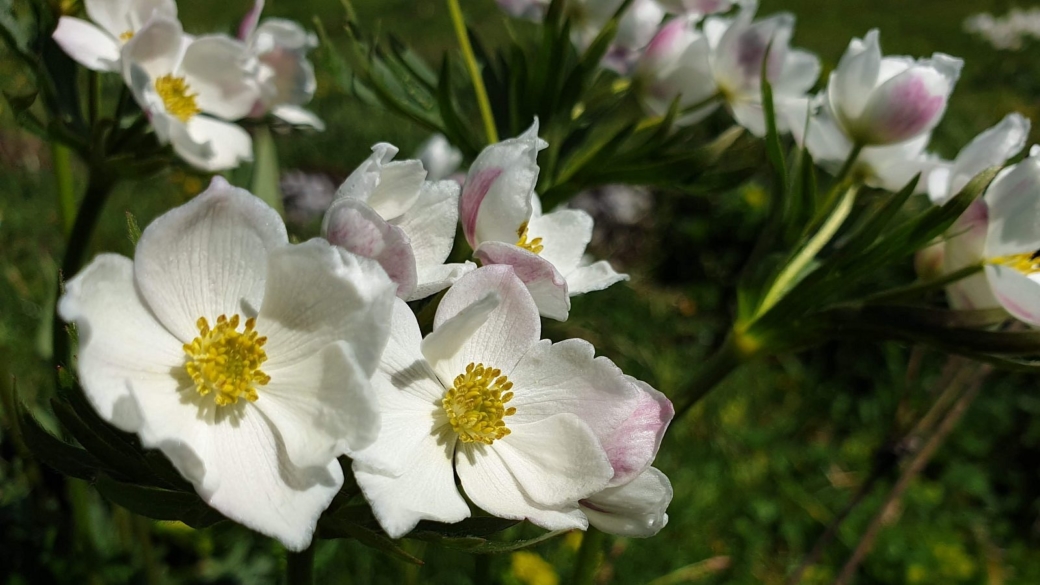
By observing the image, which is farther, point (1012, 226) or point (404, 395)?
point (1012, 226)

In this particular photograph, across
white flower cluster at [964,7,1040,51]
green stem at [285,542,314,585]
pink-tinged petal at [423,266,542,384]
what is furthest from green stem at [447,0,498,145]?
white flower cluster at [964,7,1040,51]

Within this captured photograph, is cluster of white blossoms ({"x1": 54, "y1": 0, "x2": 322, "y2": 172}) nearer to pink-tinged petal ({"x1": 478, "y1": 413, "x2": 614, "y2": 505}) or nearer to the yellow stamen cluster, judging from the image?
pink-tinged petal ({"x1": 478, "y1": 413, "x2": 614, "y2": 505})

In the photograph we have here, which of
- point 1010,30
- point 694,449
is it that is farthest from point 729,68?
point 1010,30

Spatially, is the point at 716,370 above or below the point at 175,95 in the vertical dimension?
below

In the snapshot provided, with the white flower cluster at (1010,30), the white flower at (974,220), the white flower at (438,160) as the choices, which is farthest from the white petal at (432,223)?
the white flower cluster at (1010,30)

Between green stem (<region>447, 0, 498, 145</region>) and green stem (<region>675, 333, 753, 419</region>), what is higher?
green stem (<region>447, 0, 498, 145</region>)

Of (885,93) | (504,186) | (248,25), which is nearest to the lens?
(504,186)

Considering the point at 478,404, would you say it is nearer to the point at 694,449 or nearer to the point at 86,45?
the point at 86,45
